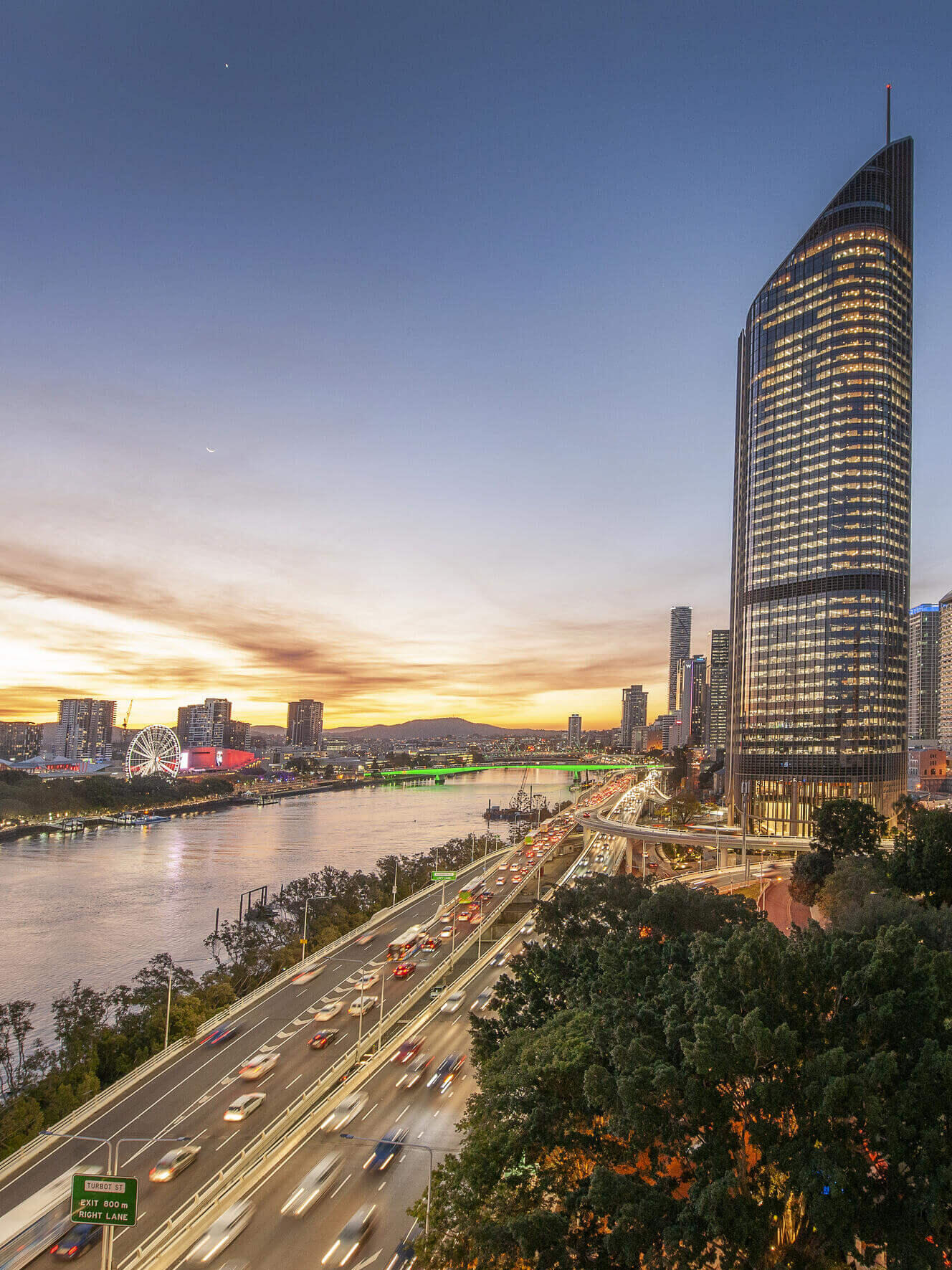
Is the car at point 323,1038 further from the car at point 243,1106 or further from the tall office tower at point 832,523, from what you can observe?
the tall office tower at point 832,523

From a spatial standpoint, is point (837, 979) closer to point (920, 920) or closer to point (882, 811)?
point (920, 920)

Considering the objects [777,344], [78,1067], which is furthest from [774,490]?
[78,1067]

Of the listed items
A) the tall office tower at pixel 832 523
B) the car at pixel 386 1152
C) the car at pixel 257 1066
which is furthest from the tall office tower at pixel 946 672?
the car at pixel 386 1152

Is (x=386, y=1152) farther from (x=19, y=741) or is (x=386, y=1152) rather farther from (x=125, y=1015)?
(x=19, y=741)

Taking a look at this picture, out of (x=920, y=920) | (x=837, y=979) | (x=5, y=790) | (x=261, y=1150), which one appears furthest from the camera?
(x=5, y=790)

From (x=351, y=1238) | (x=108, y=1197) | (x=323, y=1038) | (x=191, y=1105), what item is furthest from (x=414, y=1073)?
(x=108, y=1197)

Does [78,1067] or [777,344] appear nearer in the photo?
[78,1067]

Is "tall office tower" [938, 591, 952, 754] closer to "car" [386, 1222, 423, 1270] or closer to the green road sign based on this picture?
"car" [386, 1222, 423, 1270]
